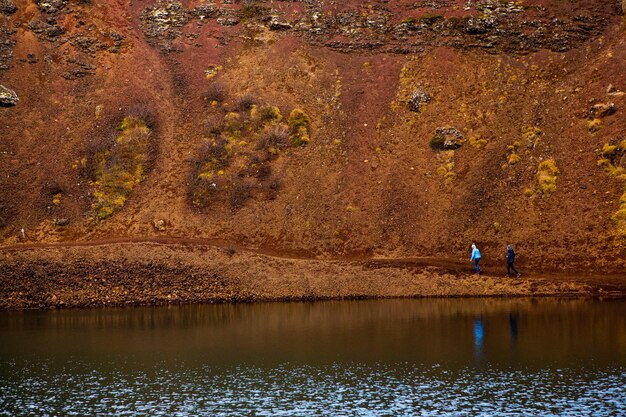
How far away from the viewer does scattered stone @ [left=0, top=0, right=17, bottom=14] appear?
8244 cm

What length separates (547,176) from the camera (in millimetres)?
60000

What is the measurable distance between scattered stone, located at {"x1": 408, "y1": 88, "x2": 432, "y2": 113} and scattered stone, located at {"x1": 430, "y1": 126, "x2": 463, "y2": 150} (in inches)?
174

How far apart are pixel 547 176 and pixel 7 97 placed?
54392 millimetres

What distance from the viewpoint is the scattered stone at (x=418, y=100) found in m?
71.7

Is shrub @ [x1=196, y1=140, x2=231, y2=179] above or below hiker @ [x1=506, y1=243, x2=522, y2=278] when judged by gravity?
above

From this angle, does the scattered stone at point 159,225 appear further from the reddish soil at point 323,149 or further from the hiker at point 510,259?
the hiker at point 510,259

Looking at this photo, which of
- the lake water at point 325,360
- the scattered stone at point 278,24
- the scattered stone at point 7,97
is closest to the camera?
the lake water at point 325,360

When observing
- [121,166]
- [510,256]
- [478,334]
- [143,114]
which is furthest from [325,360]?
[143,114]

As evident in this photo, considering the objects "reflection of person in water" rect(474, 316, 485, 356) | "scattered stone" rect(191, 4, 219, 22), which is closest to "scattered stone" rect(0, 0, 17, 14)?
"scattered stone" rect(191, 4, 219, 22)

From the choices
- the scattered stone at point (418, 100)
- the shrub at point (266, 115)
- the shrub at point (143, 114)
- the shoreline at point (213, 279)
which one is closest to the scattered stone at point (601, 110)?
the scattered stone at point (418, 100)

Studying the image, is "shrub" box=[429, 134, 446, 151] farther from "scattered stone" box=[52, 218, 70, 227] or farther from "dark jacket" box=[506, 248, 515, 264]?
"scattered stone" box=[52, 218, 70, 227]

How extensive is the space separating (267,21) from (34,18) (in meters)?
26.9

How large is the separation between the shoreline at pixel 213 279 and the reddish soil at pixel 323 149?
153 mm

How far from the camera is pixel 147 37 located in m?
83.6
